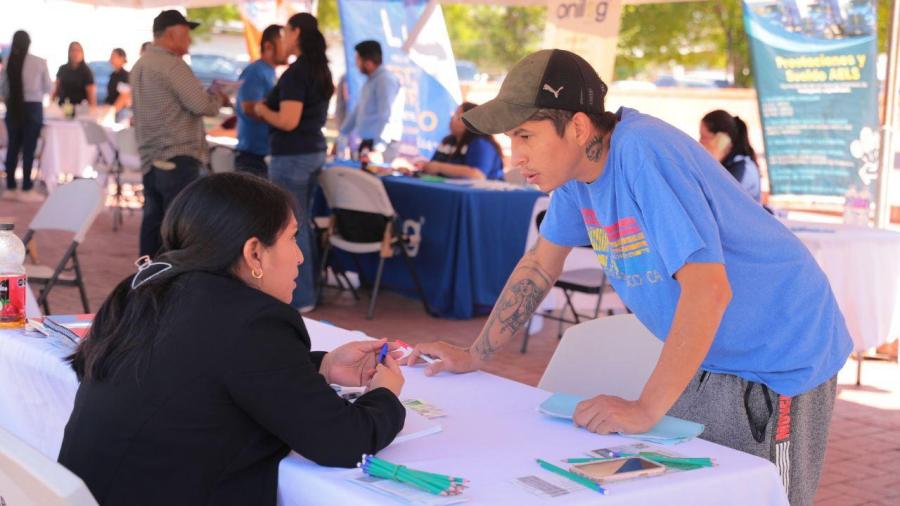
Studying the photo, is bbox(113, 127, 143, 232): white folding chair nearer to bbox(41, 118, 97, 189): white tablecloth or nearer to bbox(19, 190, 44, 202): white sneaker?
bbox(41, 118, 97, 189): white tablecloth

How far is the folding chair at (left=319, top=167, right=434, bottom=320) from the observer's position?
21.6 ft

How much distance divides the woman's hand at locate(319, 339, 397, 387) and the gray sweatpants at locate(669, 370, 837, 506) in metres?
0.59

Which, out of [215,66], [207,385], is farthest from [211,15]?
[207,385]

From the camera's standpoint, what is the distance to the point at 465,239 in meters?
6.64

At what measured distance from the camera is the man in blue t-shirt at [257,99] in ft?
22.1

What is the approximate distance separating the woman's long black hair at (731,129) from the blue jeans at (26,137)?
8170 mm

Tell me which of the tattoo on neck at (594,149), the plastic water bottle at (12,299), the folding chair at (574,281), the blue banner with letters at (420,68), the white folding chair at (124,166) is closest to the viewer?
the tattoo on neck at (594,149)

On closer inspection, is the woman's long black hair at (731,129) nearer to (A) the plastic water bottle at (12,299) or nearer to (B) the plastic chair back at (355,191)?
(B) the plastic chair back at (355,191)

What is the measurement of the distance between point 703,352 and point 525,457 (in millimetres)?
342

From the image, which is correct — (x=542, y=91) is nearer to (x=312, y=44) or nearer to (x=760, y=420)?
(x=760, y=420)

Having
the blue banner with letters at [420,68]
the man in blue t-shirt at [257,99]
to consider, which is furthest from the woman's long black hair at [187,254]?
the blue banner with letters at [420,68]

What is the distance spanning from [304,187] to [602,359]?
162 inches

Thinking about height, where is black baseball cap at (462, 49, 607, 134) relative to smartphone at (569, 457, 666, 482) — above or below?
above

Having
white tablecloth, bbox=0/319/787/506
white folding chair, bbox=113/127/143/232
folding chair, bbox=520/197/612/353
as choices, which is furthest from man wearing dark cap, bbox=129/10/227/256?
white tablecloth, bbox=0/319/787/506
